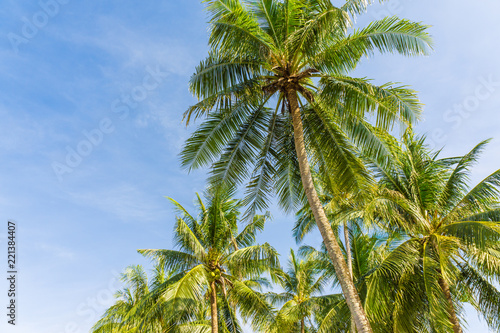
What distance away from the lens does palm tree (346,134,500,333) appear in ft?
32.5

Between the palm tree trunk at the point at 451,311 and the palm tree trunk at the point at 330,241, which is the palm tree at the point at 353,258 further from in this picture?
the palm tree trunk at the point at 330,241

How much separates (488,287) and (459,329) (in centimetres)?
195

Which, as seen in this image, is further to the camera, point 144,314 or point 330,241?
point 144,314

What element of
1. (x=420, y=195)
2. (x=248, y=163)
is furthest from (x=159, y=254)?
(x=420, y=195)

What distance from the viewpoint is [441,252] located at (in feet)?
34.2

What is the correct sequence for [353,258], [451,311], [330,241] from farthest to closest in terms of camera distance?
[353,258]
[451,311]
[330,241]

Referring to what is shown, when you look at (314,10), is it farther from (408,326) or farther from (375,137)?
(408,326)

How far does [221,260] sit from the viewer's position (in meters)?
15.4

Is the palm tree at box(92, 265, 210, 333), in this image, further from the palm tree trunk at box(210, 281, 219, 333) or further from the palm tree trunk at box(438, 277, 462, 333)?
the palm tree trunk at box(438, 277, 462, 333)

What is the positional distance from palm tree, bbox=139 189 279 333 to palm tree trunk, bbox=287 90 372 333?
5020mm

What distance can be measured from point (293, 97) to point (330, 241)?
364cm

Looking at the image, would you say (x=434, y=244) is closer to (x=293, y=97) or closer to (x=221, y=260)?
(x=293, y=97)

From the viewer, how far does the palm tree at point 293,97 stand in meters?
8.68

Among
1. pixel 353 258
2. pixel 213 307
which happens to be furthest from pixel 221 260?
pixel 353 258
